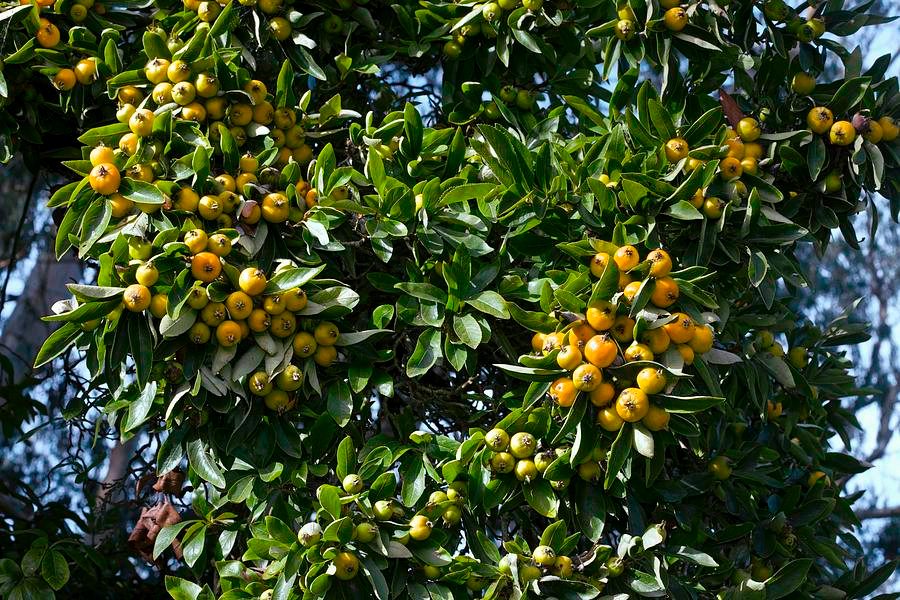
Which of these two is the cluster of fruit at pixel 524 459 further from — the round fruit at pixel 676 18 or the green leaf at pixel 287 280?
the round fruit at pixel 676 18

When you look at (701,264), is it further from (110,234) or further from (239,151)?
(110,234)

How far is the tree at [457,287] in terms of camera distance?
246 centimetres

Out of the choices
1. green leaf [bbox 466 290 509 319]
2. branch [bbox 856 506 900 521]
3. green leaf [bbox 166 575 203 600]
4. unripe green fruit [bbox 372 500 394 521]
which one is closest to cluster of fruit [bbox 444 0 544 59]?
green leaf [bbox 466 290 509 319]

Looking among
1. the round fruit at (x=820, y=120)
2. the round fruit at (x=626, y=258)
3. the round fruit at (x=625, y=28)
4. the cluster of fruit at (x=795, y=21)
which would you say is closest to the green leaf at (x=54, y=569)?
the round fruit at (x=626, y=258)

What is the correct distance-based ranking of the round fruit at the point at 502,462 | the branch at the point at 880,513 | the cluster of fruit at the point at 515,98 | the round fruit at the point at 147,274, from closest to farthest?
the round fruit at the point at 147,274
the round fruit at the point at 502,462
the cluster of fruit at the point at 515,98
the branch at the point at 880,513

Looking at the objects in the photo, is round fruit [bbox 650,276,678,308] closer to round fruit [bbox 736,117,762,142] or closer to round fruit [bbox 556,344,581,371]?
round fruit [bbox 556,344,581,371]

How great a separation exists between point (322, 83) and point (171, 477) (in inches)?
51.6

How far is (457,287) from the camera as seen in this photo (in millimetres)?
2643

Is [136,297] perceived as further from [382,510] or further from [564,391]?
[564,391]

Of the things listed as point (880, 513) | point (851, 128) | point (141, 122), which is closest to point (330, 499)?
point (141, 122)

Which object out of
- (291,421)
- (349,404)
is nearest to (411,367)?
(349,404)

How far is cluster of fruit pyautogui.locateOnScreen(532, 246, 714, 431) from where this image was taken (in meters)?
2.37

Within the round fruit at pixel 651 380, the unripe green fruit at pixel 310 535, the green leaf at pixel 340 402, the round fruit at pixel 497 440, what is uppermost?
the round fruit at pixel 651 380

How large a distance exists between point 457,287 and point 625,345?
45 cm
